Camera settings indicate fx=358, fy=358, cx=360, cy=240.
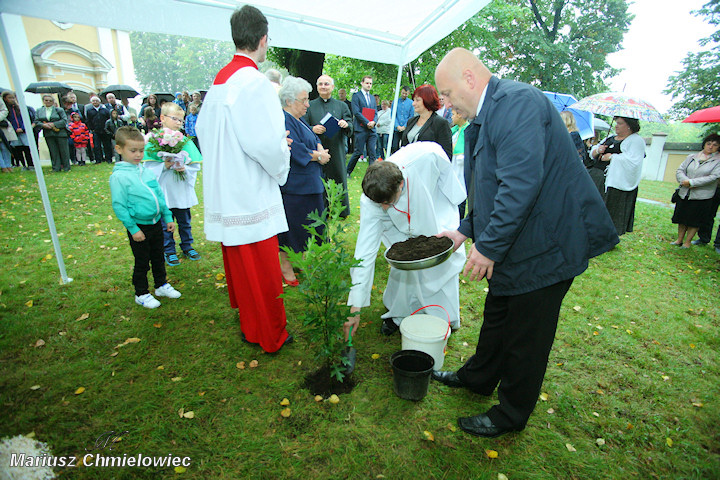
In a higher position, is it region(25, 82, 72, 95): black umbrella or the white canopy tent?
region(25, 82, 72, 95): black umbrella

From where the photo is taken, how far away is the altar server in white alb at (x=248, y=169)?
2.67 m

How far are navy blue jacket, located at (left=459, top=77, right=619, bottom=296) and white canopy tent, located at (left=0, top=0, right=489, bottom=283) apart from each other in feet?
11.0

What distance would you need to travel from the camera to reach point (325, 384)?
290cm

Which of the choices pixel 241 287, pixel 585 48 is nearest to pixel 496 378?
pixel 241 287

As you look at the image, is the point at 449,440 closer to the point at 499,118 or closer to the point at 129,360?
the point at 499,118

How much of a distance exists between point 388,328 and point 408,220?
1.22 metres

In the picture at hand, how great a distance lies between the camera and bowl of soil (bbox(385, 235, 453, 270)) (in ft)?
7.73

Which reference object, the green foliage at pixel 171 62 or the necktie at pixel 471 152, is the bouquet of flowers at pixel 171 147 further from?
the green foliage at pixel 171 62

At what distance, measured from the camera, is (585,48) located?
26875 mm

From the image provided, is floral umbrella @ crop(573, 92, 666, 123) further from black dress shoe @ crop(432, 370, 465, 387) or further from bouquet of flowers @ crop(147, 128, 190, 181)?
bouquet of flowers @ crop(147, 128, 190, 181)

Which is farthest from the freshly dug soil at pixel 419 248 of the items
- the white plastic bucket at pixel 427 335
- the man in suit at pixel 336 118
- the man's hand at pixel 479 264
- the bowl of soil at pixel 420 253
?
the man in suit at pixel 336 118

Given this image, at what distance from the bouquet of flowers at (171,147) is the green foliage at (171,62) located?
73005 mm

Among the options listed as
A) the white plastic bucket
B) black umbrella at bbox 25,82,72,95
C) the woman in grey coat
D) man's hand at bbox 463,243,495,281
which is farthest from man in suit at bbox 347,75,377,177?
black umbrella at bbox 25,82,72,95

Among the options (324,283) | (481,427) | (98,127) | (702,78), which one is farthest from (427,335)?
(702,78)
